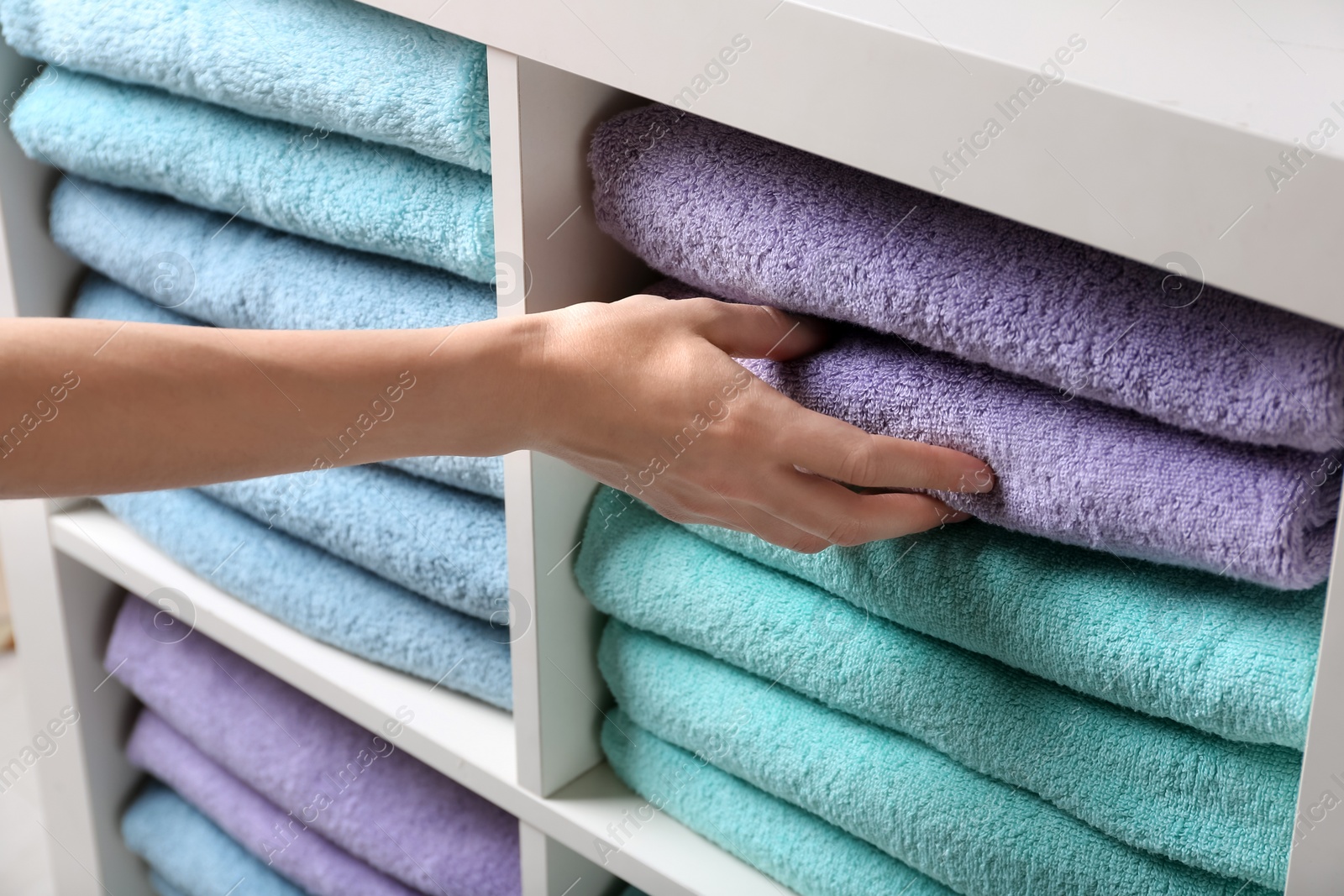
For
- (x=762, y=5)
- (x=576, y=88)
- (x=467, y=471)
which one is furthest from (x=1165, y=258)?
(x=467, y=471)

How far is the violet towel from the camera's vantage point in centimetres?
37

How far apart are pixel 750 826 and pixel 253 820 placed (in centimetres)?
41

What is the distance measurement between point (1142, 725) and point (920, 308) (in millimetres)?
174

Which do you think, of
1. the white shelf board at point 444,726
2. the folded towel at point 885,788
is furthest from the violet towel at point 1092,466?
the white shelf board at point 444,726

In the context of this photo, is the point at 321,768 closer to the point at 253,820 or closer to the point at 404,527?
the point at 253,820

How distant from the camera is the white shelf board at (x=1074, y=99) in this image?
1.03ft

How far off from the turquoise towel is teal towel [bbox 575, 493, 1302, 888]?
0.05 feet

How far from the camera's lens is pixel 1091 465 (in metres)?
0.40

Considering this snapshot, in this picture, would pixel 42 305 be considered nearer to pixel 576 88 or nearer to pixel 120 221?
pixel 120 221

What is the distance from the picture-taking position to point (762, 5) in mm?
382

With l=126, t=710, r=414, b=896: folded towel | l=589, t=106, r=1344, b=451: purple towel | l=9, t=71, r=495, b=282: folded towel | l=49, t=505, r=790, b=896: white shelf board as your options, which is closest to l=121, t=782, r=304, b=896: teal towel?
l=126, t=710, r=414, b=896: folded towel

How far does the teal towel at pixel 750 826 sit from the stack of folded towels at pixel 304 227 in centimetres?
9

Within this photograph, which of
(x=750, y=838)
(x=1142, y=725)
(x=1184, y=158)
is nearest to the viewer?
(x=1184, y=158)

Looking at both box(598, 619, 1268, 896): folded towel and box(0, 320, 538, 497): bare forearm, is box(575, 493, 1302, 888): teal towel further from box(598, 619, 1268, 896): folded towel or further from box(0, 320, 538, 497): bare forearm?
box(0, 320, 538, 497): bare forearm
